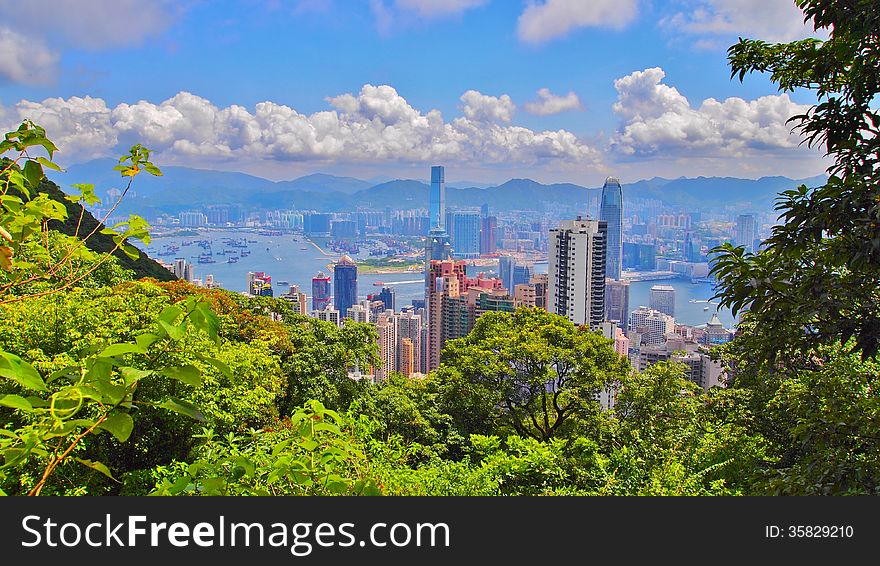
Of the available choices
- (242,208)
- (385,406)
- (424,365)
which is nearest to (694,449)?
(385,406)

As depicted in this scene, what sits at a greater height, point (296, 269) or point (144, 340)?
point (144, 340)

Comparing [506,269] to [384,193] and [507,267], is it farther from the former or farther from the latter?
[384,193]

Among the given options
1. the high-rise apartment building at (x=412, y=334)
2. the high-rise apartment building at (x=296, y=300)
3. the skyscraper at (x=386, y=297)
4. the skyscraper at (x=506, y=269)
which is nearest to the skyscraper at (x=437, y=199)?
the skyscraper at (x=506, y=269)

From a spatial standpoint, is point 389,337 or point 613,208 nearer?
point 389,337

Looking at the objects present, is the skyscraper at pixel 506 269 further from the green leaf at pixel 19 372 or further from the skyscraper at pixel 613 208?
the green leaf at pixel 19 372

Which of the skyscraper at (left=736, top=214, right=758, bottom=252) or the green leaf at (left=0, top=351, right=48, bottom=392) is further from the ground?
the skyscraper at (left=736, top=214, right=758, bottom=252)

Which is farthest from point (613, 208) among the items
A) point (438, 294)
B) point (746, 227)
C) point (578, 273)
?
point (438, 294)

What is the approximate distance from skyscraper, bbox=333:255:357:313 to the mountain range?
821 cm

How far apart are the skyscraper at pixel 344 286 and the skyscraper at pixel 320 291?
53cm

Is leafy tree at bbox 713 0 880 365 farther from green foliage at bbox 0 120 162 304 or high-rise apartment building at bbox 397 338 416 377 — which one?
high-rise apartment building at bbox 397 338 416 377

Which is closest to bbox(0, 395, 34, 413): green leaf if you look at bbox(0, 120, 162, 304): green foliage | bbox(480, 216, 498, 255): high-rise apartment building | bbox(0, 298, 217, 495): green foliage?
bbox(0, 298, 217, 495): green foliage

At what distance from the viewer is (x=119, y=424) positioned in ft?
2.75

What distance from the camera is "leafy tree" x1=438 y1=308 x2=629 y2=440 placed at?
27.8 feet

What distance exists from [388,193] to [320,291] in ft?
93.4
